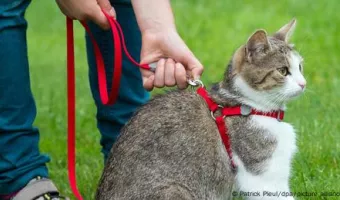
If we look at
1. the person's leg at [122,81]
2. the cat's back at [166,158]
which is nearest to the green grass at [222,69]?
the person's leg at [122,81]

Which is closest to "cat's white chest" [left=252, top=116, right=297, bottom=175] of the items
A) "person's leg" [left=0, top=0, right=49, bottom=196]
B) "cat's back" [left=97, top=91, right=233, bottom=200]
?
"cat's back" [left=97, top=91, right=233, bottom=200]

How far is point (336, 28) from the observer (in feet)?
31.1

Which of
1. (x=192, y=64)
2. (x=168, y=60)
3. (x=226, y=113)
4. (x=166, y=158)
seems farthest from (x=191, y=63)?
(x=166, y=158)

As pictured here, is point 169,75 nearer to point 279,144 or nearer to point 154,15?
point 154,15

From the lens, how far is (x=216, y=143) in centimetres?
421

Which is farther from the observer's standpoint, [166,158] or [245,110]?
[245,110]

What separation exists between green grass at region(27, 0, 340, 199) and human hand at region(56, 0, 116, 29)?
48.5 inches

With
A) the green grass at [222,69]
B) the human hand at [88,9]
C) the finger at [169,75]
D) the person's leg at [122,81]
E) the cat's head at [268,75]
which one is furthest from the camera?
the green grass at [222,69]

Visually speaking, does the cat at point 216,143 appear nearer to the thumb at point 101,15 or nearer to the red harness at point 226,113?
the red harness at point 226,113

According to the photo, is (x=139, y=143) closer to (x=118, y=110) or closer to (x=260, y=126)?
(x=260, y=126)

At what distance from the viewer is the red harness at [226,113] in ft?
13.9

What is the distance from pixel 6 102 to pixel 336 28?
5.92 meters

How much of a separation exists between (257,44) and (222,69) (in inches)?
176

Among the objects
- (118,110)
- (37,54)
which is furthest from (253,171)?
(37,54)
